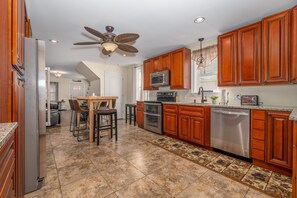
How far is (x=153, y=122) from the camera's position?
4.19 m

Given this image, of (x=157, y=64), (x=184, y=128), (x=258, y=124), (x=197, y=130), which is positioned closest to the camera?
(x=258, y=124)

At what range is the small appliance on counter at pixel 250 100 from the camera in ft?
8.69

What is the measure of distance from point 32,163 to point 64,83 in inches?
406

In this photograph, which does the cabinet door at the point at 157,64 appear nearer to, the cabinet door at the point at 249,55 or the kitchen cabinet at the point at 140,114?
the kitchen cabinet at the point at 140,114

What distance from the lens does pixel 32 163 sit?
1653mm

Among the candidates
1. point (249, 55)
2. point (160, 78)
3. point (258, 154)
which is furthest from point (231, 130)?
point (160, 78)

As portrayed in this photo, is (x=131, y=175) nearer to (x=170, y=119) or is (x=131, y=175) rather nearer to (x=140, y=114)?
(x=170, y=119)

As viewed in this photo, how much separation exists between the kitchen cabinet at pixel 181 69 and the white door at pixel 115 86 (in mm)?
3137

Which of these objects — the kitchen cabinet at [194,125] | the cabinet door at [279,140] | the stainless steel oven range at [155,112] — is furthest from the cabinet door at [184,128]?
the cabinet door at [279,140]

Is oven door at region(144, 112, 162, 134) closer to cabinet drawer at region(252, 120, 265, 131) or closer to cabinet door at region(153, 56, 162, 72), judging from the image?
cabinet door at region(153, 56, 162, 72)

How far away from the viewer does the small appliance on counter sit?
2648 millimetres

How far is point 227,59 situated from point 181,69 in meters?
1.18

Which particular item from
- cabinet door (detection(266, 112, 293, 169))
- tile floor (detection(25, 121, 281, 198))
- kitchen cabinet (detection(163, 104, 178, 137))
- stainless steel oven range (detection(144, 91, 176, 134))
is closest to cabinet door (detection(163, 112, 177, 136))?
kitchen cabinet (detection(163, 104, 178, 137))

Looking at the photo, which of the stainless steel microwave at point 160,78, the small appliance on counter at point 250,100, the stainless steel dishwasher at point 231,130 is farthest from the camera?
the stainless steel microwave at point 160,78
